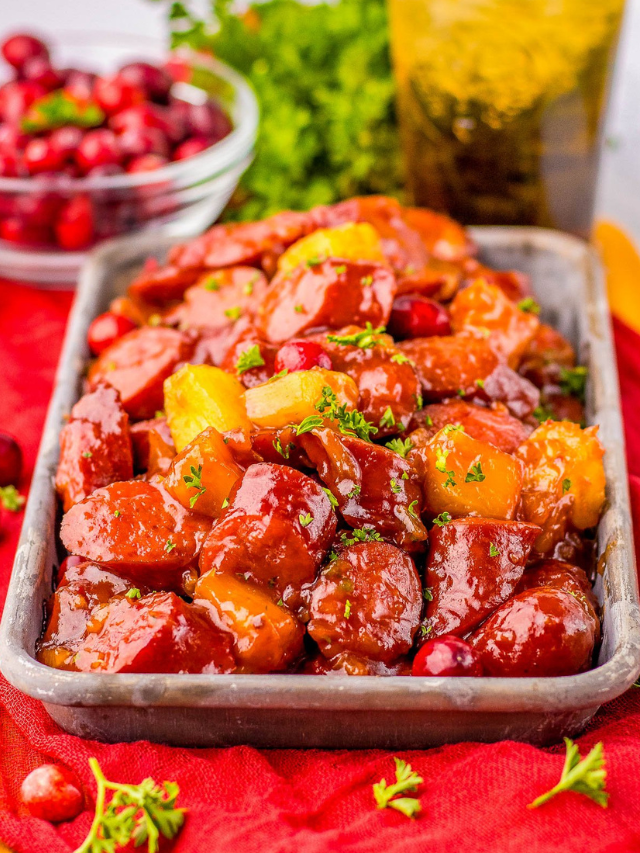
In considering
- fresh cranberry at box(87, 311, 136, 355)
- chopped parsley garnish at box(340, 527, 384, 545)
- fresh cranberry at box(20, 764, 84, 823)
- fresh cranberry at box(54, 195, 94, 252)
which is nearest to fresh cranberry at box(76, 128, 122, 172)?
fresh cranberry at box(54, 195, 94, 252)

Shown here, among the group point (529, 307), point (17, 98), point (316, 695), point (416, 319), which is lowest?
point (316, 695)

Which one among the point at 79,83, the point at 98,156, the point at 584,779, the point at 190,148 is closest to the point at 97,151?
the point at 98,156

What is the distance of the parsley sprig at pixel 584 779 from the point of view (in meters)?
1.97

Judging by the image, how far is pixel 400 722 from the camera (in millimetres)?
2123

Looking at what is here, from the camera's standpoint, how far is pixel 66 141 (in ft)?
13.1

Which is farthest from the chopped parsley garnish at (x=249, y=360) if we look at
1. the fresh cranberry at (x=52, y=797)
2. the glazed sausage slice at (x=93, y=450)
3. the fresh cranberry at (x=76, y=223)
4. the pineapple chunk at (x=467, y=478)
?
the fresh cranberry at (x=76, y=223)

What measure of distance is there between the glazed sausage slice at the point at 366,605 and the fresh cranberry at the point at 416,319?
35.8 inches

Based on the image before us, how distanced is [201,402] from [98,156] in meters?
1.82

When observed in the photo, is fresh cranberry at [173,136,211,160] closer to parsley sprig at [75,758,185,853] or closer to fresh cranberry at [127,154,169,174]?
fresh cranberry at [127,154,169,174]

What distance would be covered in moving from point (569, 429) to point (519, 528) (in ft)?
1.42

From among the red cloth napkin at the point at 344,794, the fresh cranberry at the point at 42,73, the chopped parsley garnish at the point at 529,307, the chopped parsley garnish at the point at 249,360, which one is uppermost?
the fresh cranberry at the point at 42,73

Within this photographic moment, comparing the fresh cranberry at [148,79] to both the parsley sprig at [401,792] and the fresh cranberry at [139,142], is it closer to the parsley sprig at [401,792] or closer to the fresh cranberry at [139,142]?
the fresh cranberry at [139,142]

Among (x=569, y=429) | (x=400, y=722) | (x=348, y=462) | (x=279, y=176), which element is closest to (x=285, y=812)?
(x=400, y=722)

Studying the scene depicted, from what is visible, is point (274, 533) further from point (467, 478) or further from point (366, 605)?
point (467, 478)
